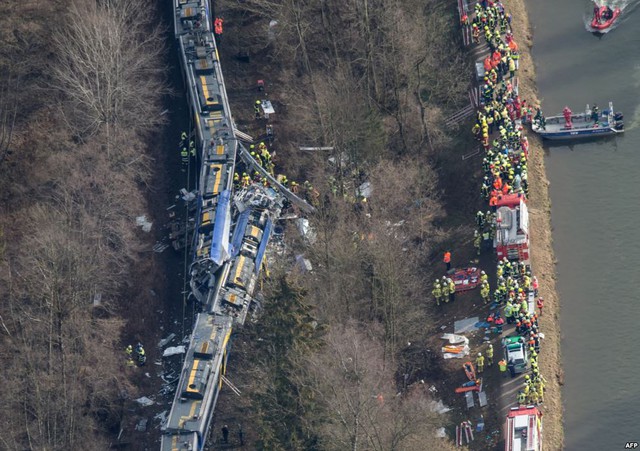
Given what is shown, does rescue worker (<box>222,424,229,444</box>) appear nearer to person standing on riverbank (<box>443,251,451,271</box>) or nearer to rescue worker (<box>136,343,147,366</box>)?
rescue worker (<box>136,343,147,366</box>)

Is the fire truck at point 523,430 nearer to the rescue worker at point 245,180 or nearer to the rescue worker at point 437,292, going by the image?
the rescue worker at point 437,292

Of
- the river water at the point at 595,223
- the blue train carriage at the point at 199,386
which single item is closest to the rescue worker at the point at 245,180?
the blue train carriage at the point at 199,386

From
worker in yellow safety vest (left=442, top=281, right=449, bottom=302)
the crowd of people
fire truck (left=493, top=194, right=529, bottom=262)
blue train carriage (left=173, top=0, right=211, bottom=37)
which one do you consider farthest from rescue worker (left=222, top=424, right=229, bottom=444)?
blue train carriage (left=173, top=0, right=211, bottom=37)

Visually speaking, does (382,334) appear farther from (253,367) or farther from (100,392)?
(100,392)

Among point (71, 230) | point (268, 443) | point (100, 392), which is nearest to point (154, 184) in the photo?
point (71, 230)

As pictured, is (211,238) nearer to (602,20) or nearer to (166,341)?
(166,341)
